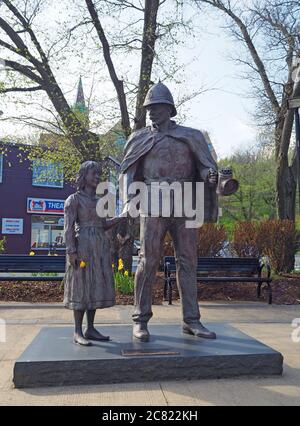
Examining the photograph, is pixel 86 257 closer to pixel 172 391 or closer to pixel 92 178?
pixel 92 178

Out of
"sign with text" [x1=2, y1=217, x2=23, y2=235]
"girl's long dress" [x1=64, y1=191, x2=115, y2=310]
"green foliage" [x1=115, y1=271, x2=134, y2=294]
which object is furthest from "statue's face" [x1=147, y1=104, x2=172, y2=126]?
"sign with text" [x1=2, y1=217, x2=23, y2=235]

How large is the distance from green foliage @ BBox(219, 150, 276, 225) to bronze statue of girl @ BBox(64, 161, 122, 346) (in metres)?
31.6

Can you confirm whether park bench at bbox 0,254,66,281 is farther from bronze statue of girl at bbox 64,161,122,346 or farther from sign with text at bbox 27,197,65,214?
sign with text at bbox 27,197,65,214

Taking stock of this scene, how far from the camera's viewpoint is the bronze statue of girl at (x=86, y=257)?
463 centimetres

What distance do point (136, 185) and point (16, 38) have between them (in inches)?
338

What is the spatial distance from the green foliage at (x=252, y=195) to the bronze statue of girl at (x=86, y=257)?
31.6 meters

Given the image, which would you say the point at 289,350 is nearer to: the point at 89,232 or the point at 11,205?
the point at 89,232

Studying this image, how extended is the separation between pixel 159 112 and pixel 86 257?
69.7 inches

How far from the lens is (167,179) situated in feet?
16.6

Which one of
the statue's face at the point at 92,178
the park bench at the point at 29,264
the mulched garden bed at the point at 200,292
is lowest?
the mulched garden bed at the point at 200,292

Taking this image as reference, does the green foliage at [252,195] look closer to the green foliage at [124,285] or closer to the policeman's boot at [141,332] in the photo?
the green foliage at [124,285]

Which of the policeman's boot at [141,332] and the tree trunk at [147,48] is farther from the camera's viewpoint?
the tree trunk at [147,48]

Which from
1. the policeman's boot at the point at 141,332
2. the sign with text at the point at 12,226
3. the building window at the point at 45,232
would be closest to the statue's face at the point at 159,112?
the policeman's boot at the point at 141,332
